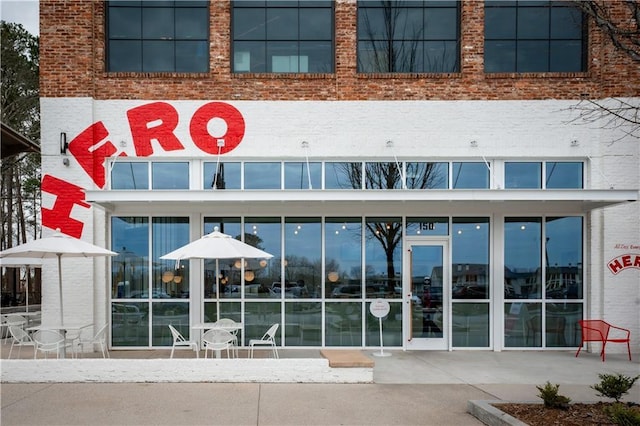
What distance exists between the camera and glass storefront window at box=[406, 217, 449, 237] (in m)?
11.7

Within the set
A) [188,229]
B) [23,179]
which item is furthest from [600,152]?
[23,179]

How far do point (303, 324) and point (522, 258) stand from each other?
4.97 m

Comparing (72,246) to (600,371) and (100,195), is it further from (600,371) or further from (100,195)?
(600,371)

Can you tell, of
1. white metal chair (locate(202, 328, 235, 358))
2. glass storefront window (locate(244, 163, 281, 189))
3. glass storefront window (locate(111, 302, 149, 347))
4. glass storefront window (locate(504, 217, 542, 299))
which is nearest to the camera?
white metal chair (locate(202, 328, 235, 358))

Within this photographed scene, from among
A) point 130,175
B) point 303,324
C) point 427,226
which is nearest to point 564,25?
point 427,226

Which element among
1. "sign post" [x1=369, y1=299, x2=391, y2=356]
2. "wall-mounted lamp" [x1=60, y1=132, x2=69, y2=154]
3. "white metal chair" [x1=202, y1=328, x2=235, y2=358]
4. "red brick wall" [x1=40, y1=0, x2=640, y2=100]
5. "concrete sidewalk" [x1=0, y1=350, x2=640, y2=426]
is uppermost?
"red brick wall" [x1=40, y1=0, x2=640, y2=100]

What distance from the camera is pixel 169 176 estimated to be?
1176 centimetres

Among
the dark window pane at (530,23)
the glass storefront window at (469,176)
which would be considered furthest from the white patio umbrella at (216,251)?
the dark window pane at (530,23)

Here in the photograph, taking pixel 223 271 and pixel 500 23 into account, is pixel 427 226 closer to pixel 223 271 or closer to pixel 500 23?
pixel 223 271

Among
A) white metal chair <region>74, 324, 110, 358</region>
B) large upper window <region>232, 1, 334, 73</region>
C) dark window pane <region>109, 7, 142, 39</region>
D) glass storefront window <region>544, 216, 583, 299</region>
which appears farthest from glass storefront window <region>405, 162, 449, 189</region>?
white metal chair <region>74, 324, 110, 358</region>

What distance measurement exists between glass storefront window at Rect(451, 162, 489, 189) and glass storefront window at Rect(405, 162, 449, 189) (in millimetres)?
199

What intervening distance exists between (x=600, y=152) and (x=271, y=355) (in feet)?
27.1

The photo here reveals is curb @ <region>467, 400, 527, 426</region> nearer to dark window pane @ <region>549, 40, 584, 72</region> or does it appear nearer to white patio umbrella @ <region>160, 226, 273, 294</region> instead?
white patio umbrella @ <region>160, 226, 273, 294</region>

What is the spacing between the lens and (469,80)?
11797 mm
